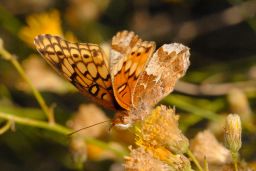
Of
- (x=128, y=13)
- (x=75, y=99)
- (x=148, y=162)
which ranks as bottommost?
(x=148, y=162)

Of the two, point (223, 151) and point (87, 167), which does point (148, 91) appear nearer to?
point (223, 151)

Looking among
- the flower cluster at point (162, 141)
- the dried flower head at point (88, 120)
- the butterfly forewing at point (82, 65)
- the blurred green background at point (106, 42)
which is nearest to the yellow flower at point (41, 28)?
the blurred green background at point (106, 42)

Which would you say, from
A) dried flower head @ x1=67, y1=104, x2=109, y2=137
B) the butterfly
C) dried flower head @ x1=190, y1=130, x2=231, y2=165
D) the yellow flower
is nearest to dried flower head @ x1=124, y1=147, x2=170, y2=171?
the butterfly

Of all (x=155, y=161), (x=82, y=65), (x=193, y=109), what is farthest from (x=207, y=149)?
(x=193, y=109)

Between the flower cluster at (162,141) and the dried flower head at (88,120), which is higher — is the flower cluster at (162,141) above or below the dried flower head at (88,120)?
below

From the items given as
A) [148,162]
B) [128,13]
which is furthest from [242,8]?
[148,162]

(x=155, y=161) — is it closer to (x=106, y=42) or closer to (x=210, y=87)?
(x=210, y=87)

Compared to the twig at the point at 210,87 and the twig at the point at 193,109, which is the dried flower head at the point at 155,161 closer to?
the twig at the point at 193,109
